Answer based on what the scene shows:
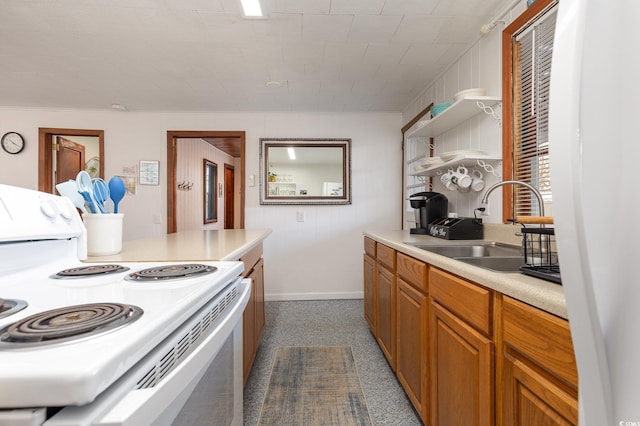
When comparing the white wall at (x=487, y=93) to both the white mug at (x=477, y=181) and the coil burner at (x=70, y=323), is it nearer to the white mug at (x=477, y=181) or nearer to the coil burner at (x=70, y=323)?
→ the white mug at (x=477, y=181)

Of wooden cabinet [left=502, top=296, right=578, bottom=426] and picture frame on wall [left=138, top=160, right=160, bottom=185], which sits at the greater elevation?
picture frame on wall [left=138, top=160, right=160, bottom=185]

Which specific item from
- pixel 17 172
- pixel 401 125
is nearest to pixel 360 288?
pixel 401 125

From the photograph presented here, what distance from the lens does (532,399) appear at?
71 centimetres

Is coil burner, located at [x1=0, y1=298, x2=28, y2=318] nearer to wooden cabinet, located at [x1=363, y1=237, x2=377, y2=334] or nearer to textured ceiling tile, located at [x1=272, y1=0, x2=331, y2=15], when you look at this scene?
textured ceiling tile, located at [x1=272, y1=0, x2=331, y2=15]

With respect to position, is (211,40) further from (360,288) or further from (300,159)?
(360,288)

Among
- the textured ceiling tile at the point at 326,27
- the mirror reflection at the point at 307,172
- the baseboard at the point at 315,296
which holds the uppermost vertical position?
the textured ceiling tile at the point at 326,27

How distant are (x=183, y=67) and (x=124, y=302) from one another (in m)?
2.38

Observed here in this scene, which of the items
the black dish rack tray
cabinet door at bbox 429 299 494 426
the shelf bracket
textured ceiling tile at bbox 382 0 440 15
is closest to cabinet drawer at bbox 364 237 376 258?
cabinet door at bbox 429 299 494 426

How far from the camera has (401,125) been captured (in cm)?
351

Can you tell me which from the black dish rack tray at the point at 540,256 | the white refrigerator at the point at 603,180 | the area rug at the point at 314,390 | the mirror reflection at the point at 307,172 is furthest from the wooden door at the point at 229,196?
the white refrigerator at the point at 603,180

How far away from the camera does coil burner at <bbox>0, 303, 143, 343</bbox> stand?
383mm

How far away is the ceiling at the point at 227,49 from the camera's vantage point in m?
1.71

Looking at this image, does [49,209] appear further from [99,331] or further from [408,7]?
[408,7]

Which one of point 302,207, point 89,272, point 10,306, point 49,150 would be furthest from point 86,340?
point 49,150
